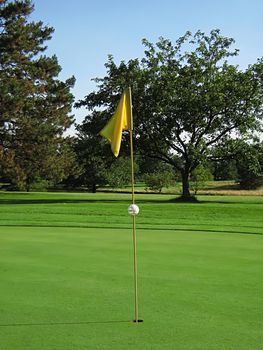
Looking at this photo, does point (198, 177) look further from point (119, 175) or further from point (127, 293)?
point (127, 293)

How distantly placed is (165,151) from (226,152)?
4.64m

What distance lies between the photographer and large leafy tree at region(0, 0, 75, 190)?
37.2m

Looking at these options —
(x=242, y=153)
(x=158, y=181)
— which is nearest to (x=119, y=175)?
(x=158, y=181)

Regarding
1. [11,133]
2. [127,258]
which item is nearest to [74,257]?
[127,258]

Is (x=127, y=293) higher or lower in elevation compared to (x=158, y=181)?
lower

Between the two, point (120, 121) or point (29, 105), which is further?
point (29, 105)

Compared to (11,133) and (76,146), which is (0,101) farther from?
(76,146)

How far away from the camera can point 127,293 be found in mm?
6246

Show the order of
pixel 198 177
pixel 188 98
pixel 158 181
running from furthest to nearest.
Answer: pixel 158 181 < pixel 198 177 < pixel 188 98

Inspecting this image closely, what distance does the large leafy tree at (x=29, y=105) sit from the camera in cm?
3719

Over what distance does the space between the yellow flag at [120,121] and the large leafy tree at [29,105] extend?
30.8 m

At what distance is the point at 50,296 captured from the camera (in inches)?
238

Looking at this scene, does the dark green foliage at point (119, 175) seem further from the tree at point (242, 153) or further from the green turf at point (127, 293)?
the green turf at point (127, 293)

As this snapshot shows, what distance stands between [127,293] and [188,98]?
27422 millimetres
